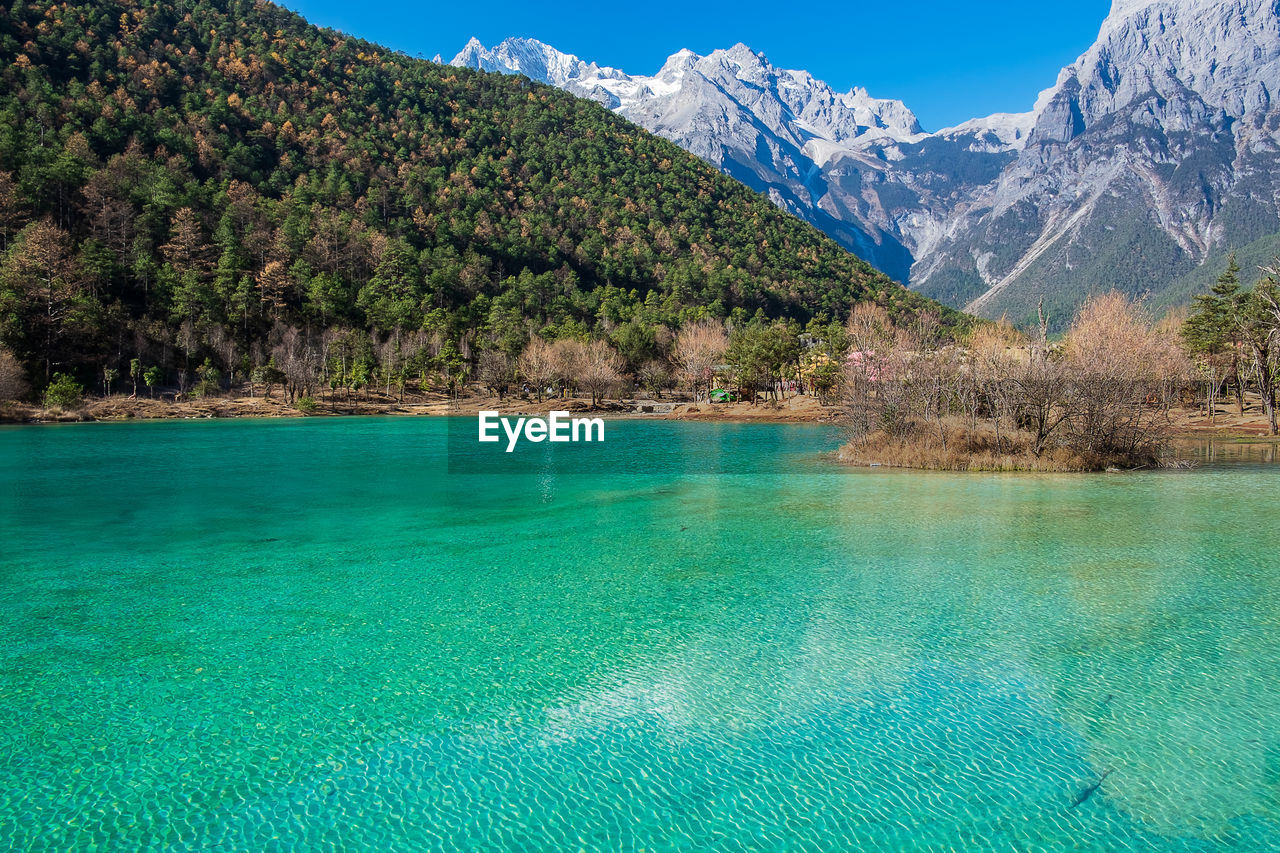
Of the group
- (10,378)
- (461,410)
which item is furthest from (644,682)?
(461,410)

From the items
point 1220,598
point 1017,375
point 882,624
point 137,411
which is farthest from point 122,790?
point 137,411

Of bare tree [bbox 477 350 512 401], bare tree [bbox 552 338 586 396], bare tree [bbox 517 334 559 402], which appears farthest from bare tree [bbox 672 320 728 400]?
bare tree [bbox 477 350 512 401]

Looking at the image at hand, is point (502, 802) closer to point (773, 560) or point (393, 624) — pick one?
point (393, 624)

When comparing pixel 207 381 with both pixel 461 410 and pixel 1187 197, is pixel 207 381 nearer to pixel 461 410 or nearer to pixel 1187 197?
pixel 461 410

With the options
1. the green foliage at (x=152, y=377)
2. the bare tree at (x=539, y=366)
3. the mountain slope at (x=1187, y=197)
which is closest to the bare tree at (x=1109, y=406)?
the bare tree at (x=539, y=366)

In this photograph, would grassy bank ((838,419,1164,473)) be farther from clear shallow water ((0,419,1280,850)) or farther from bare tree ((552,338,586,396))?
bare tree ((552,338,586,396))

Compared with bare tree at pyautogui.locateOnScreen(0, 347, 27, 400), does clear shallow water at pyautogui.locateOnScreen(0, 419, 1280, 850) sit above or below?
below

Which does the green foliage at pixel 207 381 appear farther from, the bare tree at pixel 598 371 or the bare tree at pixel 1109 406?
the bare tree at pixel 1109 406
